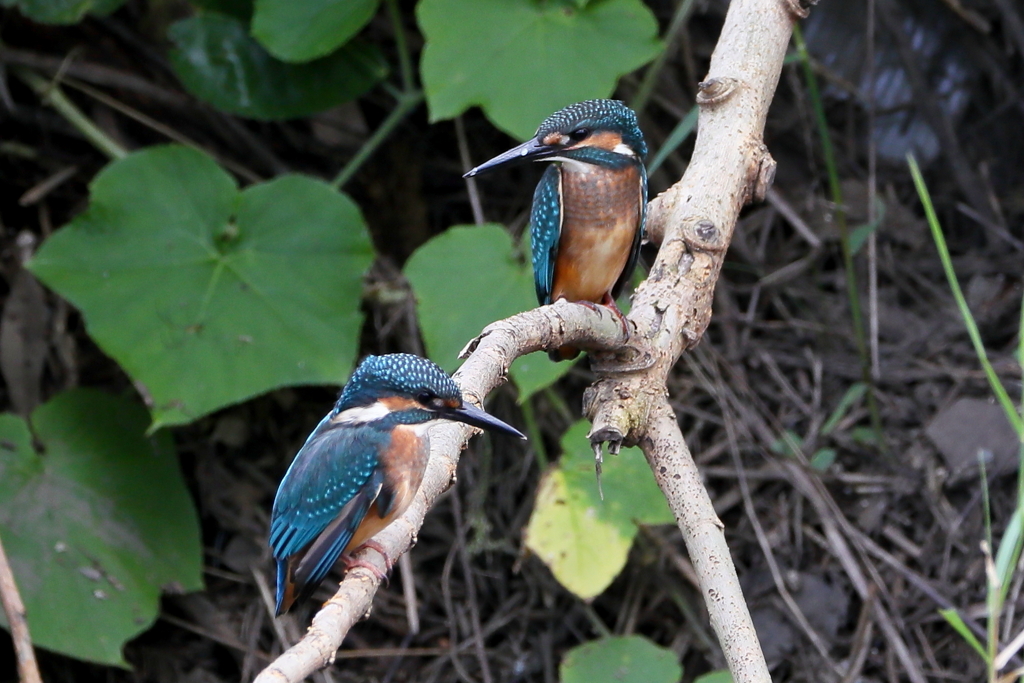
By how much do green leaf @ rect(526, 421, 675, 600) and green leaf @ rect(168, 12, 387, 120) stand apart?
136cm

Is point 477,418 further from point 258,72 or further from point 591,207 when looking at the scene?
point 258,72

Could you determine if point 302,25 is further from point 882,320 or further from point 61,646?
point 882,320

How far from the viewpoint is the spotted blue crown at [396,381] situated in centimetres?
163

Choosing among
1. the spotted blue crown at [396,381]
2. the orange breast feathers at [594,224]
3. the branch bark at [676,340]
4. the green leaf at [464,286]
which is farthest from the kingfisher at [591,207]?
the spotted blue crown at [396,381]

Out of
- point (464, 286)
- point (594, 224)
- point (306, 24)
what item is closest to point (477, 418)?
point (594, 224)

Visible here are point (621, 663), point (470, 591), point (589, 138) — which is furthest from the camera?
point (470, 591)

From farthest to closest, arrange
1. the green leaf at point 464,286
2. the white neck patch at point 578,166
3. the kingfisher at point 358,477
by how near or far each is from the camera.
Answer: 1. the green leaf at point 464,286
2. the white neck patch at point 578,166
3. the kingfisher at point 358,477

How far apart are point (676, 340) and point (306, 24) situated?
1865 mm

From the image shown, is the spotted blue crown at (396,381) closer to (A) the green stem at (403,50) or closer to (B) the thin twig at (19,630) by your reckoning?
(B) the thin twig at (19,630)

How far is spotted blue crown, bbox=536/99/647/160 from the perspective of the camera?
2.23 meters

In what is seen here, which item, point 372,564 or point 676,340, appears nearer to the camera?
point 372,564

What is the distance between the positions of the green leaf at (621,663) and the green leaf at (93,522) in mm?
1171

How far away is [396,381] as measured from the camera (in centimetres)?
172

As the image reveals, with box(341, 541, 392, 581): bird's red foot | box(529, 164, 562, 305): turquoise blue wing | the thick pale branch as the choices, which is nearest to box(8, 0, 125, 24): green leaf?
box(529, 164, 562, 305): turquoise blue wing
